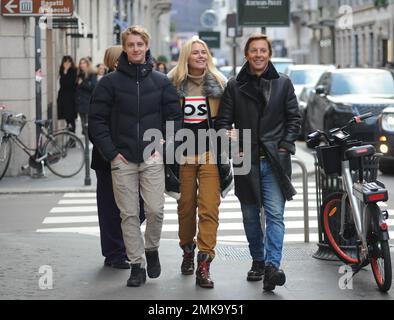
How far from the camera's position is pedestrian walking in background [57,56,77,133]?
22125mm

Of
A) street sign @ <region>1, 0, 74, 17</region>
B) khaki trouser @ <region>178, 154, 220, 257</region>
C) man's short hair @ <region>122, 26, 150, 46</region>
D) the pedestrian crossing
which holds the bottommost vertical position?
the pedestrian crossing

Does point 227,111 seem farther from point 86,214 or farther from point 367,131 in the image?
point 367,131

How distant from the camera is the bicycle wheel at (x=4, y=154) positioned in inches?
626

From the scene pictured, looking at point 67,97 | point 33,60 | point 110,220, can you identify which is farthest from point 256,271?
point 67,97

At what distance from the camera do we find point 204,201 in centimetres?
812

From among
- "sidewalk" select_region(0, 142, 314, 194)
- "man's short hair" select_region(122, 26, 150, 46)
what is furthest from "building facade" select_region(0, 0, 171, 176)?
"man's short hair" select_region(122, 26, 150, 46)

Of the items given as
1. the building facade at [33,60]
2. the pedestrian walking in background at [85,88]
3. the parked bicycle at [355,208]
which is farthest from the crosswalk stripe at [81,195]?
the parked bicycle at [355,208]

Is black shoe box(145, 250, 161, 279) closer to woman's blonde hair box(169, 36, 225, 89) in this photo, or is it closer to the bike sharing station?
woman's blonde hair box(169, 36, 225, 89)

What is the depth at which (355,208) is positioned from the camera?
8.24 m

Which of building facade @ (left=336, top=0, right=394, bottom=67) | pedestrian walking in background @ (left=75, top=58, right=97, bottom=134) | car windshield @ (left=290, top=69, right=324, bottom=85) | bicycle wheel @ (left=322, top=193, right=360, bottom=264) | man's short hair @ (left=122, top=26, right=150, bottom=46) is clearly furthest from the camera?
building facade @ (left=336, top=0, right=394, bottom=67)

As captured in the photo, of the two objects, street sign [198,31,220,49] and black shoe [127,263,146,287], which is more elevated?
street sign [198,31,220,49]

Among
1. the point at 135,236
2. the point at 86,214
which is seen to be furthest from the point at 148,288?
the point at 86,214

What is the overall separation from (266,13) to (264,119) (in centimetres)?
1539

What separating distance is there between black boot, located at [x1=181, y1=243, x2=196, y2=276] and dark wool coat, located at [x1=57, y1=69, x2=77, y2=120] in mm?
13942
